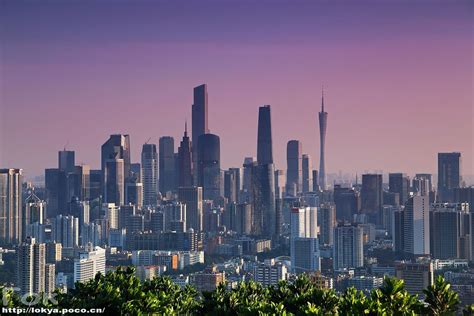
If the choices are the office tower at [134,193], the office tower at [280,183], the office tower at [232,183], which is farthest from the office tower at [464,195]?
the office tower at [134,193]

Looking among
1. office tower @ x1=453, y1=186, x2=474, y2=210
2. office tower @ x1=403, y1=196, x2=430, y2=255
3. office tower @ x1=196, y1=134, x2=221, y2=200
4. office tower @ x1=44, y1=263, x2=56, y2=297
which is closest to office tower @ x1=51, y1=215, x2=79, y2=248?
office tower @ x1=44, y1=263, x2=56, y2=297

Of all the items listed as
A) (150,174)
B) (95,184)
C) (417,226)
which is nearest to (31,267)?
(417,226)

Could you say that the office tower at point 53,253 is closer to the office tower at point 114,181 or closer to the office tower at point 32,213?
the office tower at point 32,213

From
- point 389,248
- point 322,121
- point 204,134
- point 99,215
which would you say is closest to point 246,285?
point 389,248

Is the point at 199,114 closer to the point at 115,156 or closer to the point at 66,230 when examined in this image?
the point at 115,156

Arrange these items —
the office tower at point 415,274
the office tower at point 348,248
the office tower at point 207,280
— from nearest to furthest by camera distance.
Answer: the office tower at point 415,274 < the office tower at point 207,280 < the office tower at point 348,248

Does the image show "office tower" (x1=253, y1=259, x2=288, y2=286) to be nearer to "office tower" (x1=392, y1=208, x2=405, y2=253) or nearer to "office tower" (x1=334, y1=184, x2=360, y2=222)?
"office tower" (x1=392, y1=208, x2=405, y2=253)

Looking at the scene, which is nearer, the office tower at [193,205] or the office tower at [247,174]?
the office tower at [193,205]

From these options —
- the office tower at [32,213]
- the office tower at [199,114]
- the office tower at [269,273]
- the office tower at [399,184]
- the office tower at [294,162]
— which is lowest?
the office tower at [269,273]
